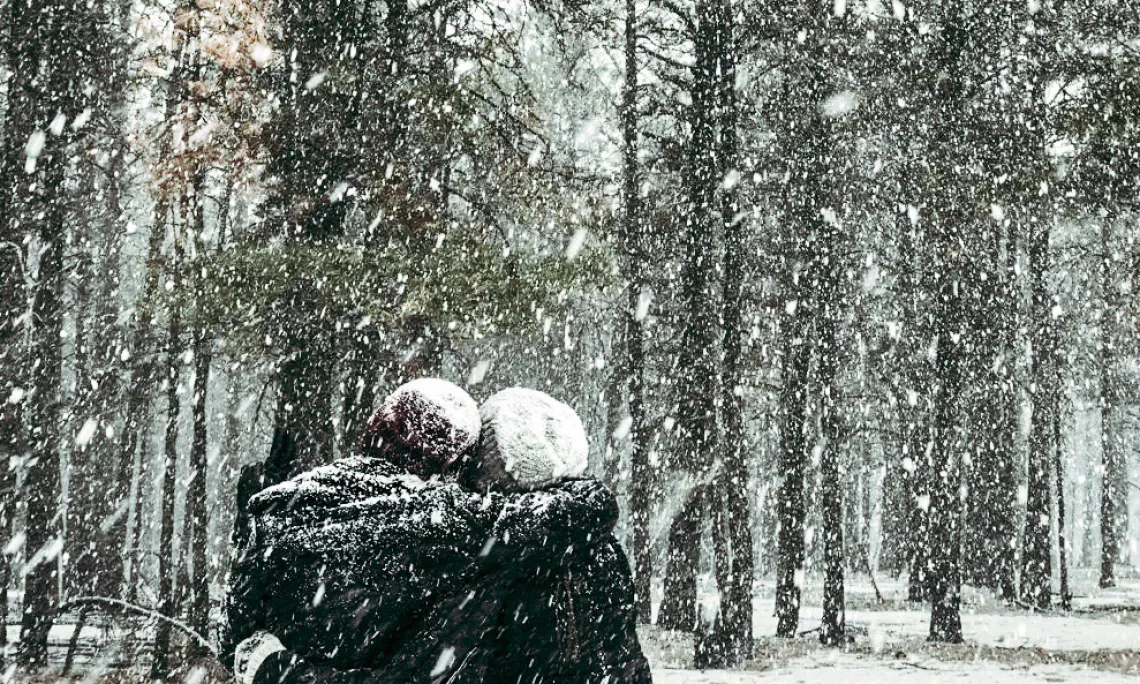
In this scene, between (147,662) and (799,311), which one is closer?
(147,662)

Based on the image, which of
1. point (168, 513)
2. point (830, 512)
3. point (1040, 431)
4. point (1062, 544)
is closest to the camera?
point (830, 512)

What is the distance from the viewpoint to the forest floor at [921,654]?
1223 cm

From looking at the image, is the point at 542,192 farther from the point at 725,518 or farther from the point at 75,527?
the point at 75,527

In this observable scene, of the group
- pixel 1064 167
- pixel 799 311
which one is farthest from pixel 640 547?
pixel 1064 167

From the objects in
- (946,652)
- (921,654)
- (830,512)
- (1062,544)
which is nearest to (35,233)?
(830,512)

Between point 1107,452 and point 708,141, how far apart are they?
25.6 m

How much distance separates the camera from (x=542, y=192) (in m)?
11.8

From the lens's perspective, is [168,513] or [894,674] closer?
[894,674]

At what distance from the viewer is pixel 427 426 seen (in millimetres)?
2492

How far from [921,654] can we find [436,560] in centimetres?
1362

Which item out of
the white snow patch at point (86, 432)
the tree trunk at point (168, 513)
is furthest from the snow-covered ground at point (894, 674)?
the white snow patch at point (86, 432)

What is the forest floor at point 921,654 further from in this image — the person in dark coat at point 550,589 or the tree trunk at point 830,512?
the person in dark coat at point 550,589

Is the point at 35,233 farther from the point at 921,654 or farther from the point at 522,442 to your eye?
the point at 921,654

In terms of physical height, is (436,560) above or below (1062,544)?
above
